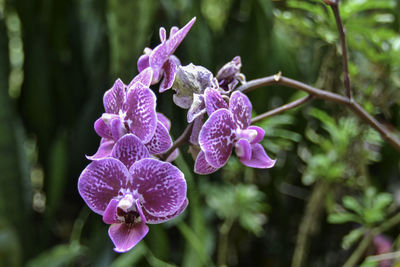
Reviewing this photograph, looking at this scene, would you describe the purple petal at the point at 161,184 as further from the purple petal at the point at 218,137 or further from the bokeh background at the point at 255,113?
the bokeh background at the point at 255,113

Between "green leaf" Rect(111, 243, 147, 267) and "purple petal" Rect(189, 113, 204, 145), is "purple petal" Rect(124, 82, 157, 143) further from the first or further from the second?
"green leaf" Rect(111, 243, 147, 267)

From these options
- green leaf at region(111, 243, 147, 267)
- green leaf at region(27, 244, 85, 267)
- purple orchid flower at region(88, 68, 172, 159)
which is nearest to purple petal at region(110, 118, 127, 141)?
purple orchid flower at region(88, 68, 172, 159)

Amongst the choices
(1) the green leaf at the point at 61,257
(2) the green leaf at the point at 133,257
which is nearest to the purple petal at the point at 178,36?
(2) the green leaf at the point at 133,257

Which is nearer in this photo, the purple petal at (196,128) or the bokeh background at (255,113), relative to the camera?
the purple petal at (196,128)

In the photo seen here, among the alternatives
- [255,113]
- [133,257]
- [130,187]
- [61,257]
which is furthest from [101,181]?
[61,257]

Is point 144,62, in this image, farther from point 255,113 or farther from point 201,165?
point 255,113

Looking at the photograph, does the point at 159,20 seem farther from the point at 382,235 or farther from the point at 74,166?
the point at 382,235

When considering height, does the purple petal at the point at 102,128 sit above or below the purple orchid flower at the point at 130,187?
above
